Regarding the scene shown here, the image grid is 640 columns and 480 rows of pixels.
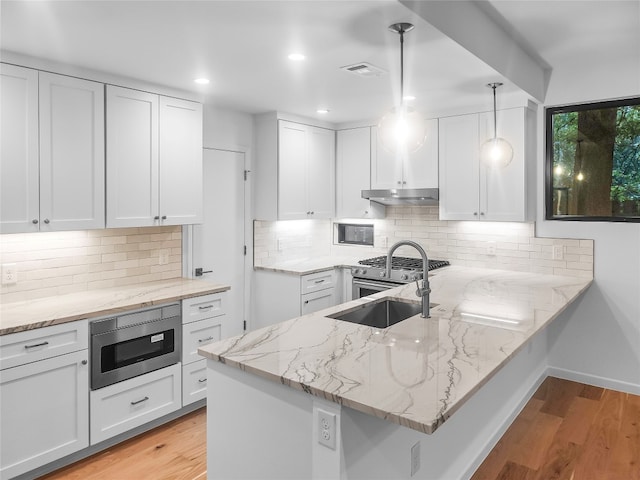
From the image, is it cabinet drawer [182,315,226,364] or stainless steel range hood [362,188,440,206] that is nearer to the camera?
cabinet drawer [182,315,226,364]

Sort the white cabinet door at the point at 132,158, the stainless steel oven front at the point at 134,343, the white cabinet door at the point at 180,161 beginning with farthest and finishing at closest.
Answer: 1. the white cabinet door at the point at 180,161
2. the white cabinet door at the point at 132,158
3. the stainless steel oven front at the point at 134,343

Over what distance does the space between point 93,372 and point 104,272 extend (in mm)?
899

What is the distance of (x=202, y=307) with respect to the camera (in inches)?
135

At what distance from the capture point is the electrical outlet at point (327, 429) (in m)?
1.59

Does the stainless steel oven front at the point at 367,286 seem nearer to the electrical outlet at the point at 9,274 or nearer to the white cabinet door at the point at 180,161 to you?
the white cabinet door at the point at 180,161

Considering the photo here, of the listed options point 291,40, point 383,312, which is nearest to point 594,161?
point 383,312

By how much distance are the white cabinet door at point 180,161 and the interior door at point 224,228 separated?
1.45ft

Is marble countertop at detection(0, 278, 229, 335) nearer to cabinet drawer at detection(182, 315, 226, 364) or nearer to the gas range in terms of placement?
cabinet drawer at detection(182, 315, 226, 364)

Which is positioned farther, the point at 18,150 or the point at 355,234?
the point at 355,234

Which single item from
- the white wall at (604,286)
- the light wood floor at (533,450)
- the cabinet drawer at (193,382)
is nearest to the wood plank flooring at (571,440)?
the light wood floor at (533,450)

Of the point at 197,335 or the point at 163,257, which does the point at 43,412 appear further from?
the point at 163,257

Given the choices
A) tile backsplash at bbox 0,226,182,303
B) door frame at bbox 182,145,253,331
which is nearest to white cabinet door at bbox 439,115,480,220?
door frame at bbox 182,145,253,331

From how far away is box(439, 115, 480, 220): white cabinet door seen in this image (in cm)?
423

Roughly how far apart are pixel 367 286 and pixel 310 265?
0.63 m
